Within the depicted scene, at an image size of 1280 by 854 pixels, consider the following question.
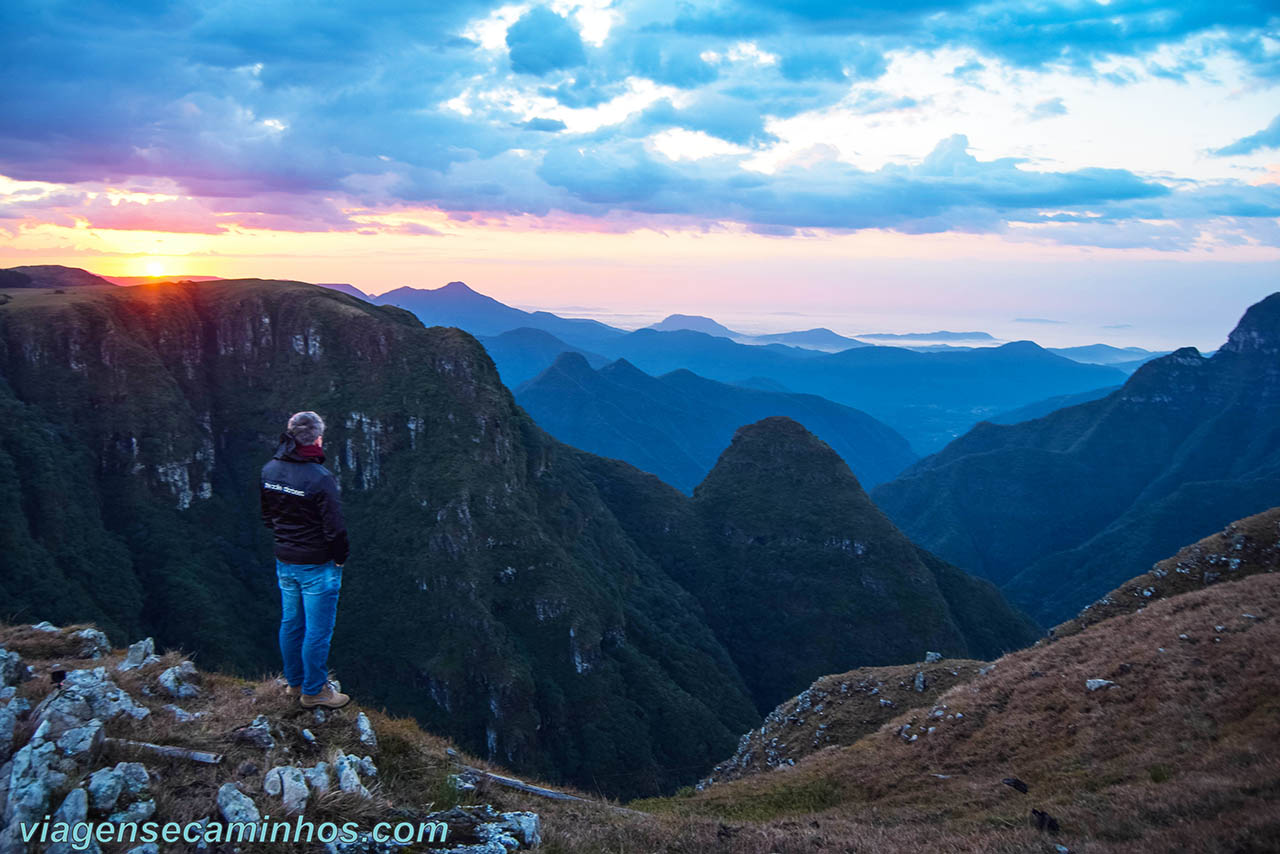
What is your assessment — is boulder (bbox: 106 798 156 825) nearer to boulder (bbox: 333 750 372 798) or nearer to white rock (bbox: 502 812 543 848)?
boulder (bbox: 333 750 372 798)

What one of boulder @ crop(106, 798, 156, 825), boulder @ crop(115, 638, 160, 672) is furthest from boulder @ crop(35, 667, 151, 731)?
boulder @ crop(106, 798, 156, 825)

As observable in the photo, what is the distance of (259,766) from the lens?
31.0ft

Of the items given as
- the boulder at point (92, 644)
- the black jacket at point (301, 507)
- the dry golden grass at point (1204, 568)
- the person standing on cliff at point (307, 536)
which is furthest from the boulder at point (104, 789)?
the dry golden grass at point (1204, 568)

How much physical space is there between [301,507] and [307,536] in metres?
0.49

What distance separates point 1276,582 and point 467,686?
109620 mm

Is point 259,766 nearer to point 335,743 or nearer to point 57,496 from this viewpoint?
point 335,743

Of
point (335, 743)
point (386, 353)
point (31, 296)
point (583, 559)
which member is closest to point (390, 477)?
point (386, 353)

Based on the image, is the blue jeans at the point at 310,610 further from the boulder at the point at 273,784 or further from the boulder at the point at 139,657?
the boulder at the point at 139,657

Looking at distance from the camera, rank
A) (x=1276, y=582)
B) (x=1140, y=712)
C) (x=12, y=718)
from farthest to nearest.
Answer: (x=1276, y=582) < (x=1140, y=712) < (x=12, y=718)

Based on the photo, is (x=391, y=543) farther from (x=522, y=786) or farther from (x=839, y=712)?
(x=522, y=786)

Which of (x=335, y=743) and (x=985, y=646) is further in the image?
(x=985, y=646)

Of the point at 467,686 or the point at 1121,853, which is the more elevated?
the point at 1121,853

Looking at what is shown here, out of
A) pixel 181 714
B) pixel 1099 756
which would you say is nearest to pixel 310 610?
pixel 181 714

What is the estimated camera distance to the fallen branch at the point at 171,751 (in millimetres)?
8977
